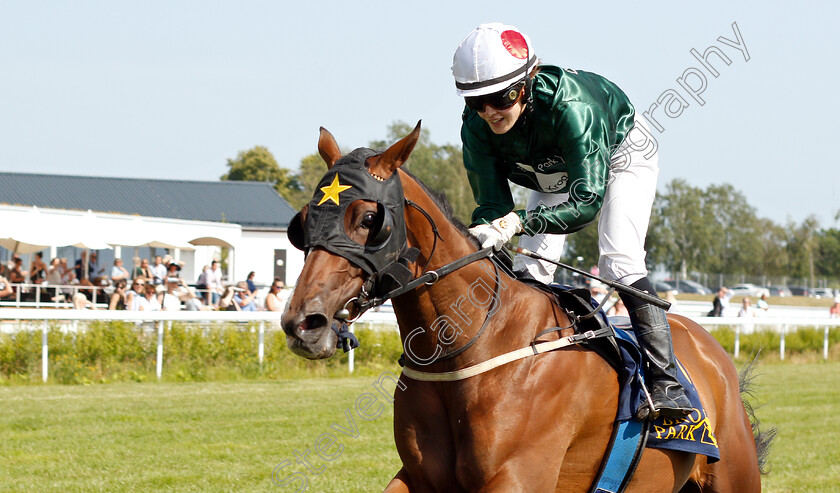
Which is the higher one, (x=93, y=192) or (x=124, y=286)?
(x=93, y=192)

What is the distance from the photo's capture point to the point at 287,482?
5.86 meters

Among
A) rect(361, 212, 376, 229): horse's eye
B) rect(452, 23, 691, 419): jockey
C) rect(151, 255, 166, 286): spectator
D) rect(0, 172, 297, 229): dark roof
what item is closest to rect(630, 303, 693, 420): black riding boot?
rect(452, 23, 691, 419): jockey

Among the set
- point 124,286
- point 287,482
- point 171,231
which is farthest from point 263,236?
point 287,482

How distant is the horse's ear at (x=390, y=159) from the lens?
280 cm

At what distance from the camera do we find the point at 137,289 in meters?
13.6

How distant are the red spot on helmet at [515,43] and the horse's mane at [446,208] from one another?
1.92 feet

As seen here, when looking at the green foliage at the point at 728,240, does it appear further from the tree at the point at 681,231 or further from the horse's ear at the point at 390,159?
the horse's ear at the point at 390,159

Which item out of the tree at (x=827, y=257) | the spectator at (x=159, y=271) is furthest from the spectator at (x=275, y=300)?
the tree at (x=827, y=257)

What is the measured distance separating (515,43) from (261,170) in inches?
2675

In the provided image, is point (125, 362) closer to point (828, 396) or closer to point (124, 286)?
point (124, 286)

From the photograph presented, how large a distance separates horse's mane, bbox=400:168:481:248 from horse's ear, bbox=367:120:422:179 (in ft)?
0.81

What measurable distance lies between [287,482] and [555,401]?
322 cm

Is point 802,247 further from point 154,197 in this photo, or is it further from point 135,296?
point 135,296

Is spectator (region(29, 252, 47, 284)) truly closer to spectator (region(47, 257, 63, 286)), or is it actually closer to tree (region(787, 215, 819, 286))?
spectator (region(47, 257, 63, 286))
